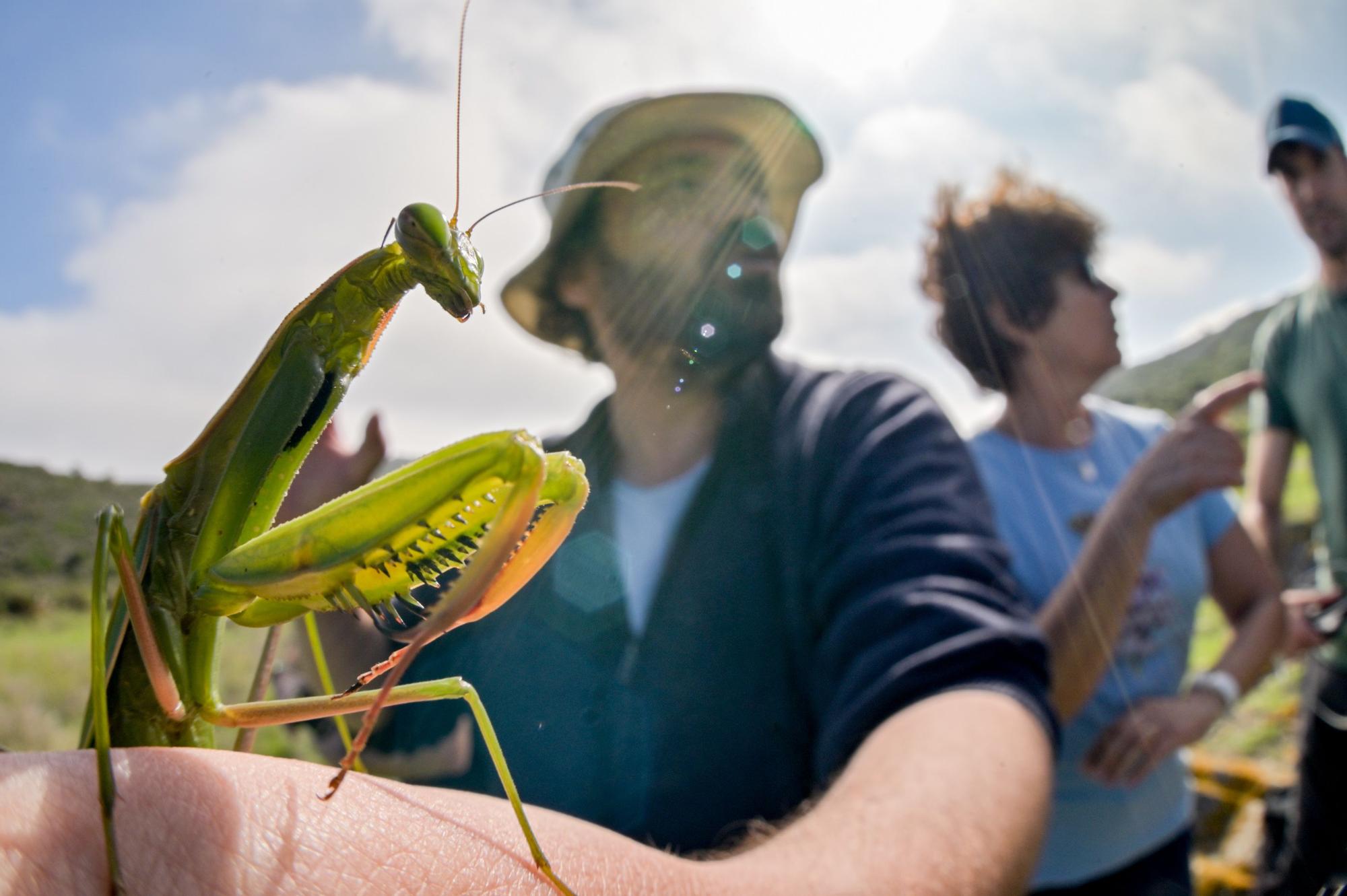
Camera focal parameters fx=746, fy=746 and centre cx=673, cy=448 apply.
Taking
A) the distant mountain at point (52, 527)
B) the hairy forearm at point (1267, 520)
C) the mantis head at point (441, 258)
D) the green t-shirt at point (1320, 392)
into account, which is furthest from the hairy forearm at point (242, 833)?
the hairy forearm at point (1267, 520)

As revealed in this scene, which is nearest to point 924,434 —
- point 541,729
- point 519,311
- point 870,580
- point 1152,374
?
point 870,580

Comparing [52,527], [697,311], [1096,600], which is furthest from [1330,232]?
[52,527]

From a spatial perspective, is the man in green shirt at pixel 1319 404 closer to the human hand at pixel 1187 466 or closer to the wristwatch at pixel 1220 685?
the wristwatch at pixel 1220 685

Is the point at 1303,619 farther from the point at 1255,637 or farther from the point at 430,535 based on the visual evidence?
the point at 430,535

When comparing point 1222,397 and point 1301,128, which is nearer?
point 1222,397

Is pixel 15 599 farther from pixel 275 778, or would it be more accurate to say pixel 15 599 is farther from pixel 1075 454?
pixel 1075 454
